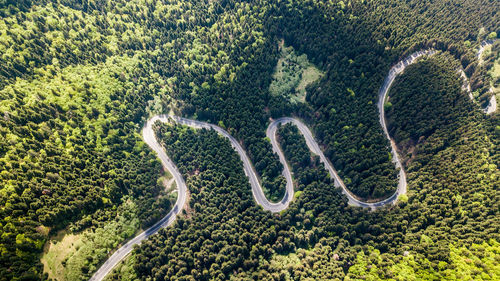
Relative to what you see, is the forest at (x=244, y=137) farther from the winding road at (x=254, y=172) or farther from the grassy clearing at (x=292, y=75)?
the winding road at (x=254, y=172)

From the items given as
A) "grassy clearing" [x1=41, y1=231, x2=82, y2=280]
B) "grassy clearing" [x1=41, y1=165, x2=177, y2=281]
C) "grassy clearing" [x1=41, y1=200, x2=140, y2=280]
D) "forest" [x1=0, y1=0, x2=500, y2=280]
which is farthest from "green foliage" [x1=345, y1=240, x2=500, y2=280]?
"grassy clearing" [x1=41, y1=231, x2=82, y2=280]

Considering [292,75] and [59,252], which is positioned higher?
[292,75]

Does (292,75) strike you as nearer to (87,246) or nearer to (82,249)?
(87,246)

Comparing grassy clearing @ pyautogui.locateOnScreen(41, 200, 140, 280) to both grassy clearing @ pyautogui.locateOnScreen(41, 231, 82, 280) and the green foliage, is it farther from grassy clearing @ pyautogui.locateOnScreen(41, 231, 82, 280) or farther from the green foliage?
the green foliage

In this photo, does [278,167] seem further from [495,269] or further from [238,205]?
[495,269]

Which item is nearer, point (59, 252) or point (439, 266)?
point (439, 266)

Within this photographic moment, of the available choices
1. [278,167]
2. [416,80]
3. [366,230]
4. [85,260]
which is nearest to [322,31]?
[416,80]

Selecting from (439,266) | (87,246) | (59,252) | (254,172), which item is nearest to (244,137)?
(254,172)
